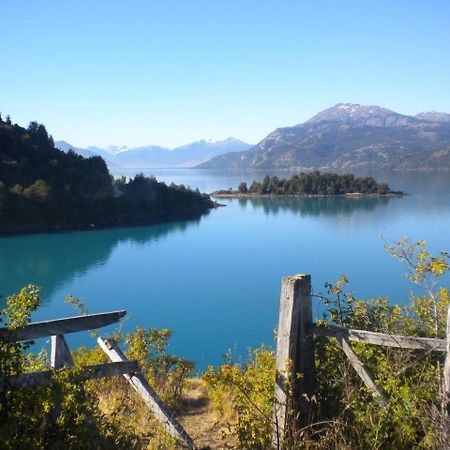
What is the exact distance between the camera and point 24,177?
5403 cm

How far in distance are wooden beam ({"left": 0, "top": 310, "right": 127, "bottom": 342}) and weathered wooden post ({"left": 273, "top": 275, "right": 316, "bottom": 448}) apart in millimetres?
1124

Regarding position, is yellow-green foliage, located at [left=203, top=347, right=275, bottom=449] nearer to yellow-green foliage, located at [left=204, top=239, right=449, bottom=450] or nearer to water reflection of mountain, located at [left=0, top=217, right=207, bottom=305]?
yellow-green foliage, located at [left=204, top=239, right=449, bottom=450]

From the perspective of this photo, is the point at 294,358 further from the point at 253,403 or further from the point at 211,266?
the point at 211,266

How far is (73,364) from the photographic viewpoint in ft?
10.1

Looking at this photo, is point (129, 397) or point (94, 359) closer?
point (129, 397)

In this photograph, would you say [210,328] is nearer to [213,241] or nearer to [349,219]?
[213,241]

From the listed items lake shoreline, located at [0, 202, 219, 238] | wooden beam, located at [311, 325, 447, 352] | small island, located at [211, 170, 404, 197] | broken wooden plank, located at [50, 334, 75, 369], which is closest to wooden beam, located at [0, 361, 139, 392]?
broken wooden plank, located at [50, 334, 75, 369]

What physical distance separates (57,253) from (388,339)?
125 feet

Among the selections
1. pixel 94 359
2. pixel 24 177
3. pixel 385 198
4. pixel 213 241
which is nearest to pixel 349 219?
pixel 213 241

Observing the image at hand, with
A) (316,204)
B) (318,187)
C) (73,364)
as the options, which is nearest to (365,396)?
(73,364)

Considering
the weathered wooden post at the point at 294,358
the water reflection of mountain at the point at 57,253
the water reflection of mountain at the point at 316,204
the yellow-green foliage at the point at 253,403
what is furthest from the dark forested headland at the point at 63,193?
the weathered wooden post at the point at 294,358

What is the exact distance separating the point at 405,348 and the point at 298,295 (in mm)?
809

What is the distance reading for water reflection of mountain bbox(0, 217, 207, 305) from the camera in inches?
1183

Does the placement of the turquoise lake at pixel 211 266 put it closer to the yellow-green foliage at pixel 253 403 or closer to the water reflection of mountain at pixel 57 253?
the water reflection of mountain at pixel 57 253
